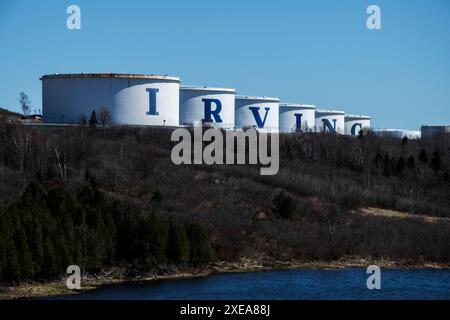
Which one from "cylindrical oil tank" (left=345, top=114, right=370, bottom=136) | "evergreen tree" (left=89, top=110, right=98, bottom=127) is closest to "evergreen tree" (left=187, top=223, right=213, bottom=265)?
"evergreen tree" (left=89, top=110, right=98, bottom=127)

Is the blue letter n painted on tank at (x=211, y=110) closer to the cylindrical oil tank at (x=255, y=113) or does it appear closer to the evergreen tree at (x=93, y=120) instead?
the cylindrical oil tank at (x=255, y=113)

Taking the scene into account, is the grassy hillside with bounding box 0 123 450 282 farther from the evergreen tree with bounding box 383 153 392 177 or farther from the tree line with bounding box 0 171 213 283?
the tree line with bounding box 0 171 213 283

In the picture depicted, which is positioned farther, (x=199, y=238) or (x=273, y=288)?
(x=199, y=238)

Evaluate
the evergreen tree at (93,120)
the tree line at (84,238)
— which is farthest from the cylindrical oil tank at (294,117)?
the tree line at (84,238)

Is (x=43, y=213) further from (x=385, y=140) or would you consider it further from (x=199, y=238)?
(x=385, y=140)

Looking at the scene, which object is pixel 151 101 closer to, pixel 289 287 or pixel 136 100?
pixel 136 100

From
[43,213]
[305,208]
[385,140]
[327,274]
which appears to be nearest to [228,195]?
[305,208]

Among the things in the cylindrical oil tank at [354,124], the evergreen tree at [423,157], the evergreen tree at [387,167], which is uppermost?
the cylindrical oil tank at [354,124]
